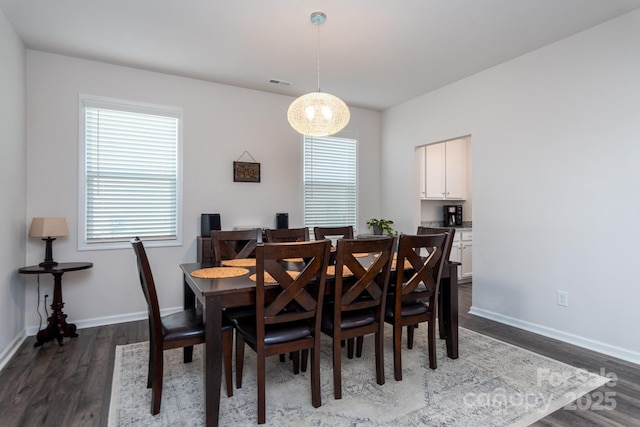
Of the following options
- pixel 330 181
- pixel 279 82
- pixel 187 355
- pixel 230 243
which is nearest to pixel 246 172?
pixel 279 82

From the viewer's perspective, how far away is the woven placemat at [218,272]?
2254mm

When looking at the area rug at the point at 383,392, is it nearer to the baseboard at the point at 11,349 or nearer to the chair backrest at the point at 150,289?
the chair backrest at the point at 150,289

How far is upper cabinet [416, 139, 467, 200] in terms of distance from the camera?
557 cm

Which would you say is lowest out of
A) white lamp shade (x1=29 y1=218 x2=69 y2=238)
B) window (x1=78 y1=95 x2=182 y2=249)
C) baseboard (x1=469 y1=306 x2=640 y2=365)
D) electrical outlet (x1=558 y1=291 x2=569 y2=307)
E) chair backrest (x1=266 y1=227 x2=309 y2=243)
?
baseboard (x1=469 y1=306 x2=640 y2=365)

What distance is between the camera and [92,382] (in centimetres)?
240

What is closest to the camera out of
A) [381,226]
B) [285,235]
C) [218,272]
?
[218,272]

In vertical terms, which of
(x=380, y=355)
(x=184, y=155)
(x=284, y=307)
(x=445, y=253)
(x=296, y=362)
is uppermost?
(x=184, y=155)

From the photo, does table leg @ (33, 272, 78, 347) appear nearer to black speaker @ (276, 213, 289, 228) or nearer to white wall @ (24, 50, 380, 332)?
white wall @ (24, 50, 380, 332)

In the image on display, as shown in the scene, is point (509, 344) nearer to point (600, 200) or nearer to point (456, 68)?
point (600, 200)

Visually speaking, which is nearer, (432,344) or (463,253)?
(432,344)

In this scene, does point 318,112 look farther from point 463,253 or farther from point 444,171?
point 463,253

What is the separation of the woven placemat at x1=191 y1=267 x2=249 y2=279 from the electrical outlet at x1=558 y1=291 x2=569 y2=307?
2849 millimetres

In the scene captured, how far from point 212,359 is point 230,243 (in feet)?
4.43

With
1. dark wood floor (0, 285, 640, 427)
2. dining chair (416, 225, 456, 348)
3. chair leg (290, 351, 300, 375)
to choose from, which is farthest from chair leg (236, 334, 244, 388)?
dining chair (416, 225, 456, 348)
